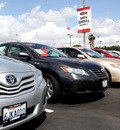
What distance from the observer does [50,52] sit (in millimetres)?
5121

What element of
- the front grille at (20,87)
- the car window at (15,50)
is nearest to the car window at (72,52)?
the car window at (15,50)

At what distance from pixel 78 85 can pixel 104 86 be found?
34.3 inches

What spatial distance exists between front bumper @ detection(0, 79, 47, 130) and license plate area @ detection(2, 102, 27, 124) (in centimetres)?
4

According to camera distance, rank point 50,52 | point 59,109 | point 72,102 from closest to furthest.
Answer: point 59,109 → point 72,102 → point 50,52

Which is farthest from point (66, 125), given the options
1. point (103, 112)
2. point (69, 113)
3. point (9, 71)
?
point (9, 71)

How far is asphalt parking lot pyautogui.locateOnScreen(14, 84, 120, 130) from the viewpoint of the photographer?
2.85 meters

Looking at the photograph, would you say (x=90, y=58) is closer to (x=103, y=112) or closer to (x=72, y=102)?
(x=72, y=102)

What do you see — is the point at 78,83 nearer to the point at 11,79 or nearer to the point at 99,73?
the point at 99,73

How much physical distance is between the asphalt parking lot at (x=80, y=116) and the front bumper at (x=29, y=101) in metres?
0.40

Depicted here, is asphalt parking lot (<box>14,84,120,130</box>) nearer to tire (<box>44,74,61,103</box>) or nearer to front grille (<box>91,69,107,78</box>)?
tire (<box>44,74,61,103</box>)

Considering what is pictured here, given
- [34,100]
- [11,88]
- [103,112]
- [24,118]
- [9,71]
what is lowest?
[103,112]

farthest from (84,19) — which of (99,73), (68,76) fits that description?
(68,76)

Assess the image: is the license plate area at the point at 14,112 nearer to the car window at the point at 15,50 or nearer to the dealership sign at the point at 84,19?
the car window at the point at 15,50

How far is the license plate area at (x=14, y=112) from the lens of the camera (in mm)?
2129
